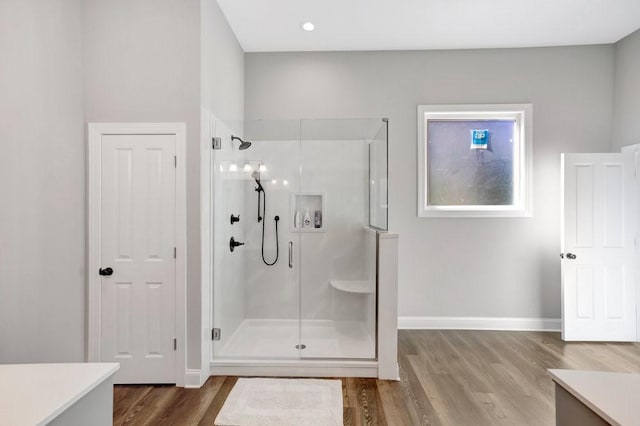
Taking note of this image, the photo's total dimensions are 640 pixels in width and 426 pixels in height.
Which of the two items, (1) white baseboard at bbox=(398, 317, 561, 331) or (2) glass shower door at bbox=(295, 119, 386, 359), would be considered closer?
(2) glass shower door at bbox=(295, 119, 386, 359)

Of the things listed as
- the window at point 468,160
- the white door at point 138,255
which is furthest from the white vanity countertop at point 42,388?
the window at point 468,160

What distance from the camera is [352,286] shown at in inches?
131

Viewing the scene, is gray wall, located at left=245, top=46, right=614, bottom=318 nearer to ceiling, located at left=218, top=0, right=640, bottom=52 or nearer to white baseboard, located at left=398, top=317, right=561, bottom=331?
white baseboard, located at left=398, top=317, right=561, bottom=331

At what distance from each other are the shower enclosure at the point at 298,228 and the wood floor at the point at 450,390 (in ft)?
1.90

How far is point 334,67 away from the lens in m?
4.34

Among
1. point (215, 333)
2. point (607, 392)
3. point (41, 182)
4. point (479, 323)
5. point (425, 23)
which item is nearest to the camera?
point (607, 392)

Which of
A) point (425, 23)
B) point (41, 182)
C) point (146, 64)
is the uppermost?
point (425, 23)

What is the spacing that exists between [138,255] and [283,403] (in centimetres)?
160

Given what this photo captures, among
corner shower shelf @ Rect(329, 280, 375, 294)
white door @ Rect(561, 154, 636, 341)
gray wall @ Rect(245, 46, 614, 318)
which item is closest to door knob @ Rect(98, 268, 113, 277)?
corner shower shelf @ Rect(329, 280, 375, 294)

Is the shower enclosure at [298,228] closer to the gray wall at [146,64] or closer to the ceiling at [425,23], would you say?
the gray wall at [146,64]

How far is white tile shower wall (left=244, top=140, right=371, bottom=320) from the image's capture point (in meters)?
3.31

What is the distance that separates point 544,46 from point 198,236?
436 centimetres

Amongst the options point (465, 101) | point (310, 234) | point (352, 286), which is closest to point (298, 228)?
point (310, 234)

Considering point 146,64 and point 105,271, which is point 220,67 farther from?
point 105,271
